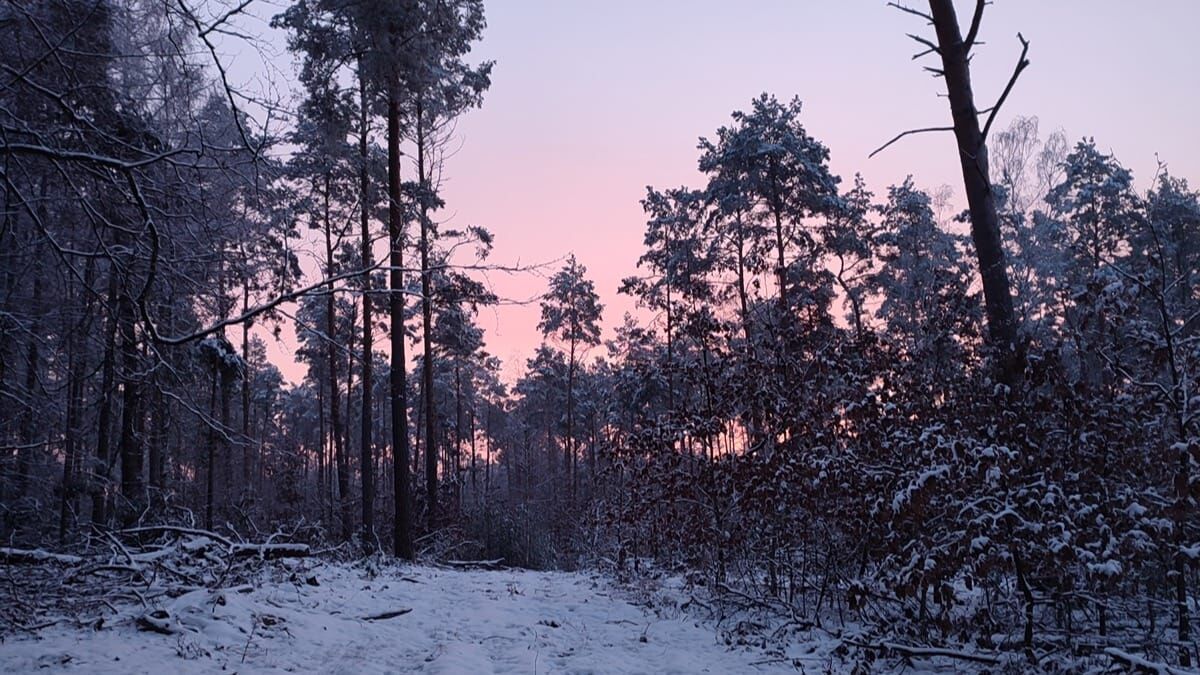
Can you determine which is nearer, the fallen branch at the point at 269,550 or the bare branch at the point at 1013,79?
the bare branch at the point at 1013,79

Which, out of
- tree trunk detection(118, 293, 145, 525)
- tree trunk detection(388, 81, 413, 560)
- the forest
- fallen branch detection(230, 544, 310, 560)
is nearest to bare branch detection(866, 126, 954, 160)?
the forest

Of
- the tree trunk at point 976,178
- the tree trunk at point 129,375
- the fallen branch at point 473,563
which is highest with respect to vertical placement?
the tree trunk at point 976,178

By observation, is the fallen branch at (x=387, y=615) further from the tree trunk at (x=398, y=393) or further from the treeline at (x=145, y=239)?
the tree trunk at (x=398, y=393)

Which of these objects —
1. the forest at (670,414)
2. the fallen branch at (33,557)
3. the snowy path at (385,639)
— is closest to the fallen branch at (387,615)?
the snowy path at (385,639)

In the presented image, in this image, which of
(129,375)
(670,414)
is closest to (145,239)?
(129,375)

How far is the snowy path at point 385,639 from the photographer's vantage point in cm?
476

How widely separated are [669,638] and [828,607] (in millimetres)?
2283

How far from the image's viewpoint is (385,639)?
21.6 ft

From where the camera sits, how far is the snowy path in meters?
4.76

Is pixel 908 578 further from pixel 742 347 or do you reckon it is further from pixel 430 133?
pixel 430 133

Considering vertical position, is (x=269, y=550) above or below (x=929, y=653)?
above

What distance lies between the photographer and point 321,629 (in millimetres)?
6348

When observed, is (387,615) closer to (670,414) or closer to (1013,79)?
(670,414)

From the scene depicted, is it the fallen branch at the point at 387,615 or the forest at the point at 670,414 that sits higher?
the forest at the point at 670,414
